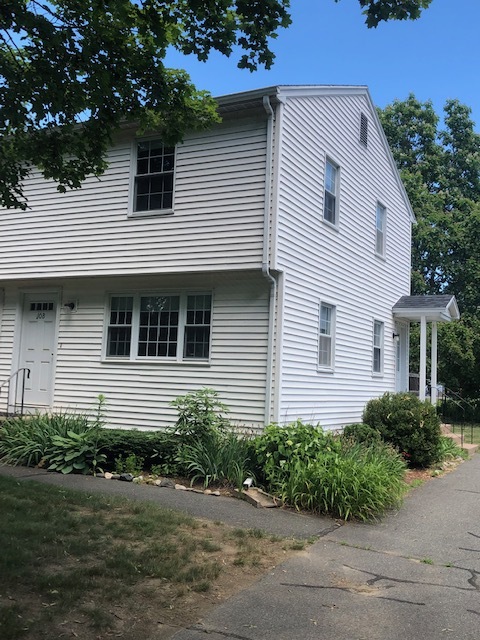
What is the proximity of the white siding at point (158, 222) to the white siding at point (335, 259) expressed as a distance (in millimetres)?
694

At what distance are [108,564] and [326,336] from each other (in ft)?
26.8

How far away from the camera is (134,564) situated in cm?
502

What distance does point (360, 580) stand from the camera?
507 centimetres

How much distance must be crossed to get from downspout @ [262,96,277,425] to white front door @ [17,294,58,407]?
5110 mm

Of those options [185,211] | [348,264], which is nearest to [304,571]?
[185,211]

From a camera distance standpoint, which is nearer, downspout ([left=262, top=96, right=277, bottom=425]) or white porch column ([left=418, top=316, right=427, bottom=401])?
downspout ([left=262, top=96, right=277, bottom=425])

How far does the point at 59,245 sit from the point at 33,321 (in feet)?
6.39

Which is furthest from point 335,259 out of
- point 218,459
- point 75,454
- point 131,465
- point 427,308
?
point 75,454

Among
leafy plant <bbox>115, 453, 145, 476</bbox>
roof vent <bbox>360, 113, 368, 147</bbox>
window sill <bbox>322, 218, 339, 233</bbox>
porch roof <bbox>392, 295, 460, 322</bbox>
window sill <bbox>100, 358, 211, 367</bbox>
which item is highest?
roof vent <bbox>360, 113, 368, 147</bbox>

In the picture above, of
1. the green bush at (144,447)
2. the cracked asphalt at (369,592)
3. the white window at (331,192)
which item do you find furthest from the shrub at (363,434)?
the white window at (331,192)

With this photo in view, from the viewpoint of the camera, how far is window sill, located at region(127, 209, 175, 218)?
11.2m

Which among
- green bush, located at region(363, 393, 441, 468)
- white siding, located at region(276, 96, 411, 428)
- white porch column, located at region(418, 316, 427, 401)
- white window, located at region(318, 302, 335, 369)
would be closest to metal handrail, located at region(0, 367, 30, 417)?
white siding, located at region(276, 96, 411, 428)

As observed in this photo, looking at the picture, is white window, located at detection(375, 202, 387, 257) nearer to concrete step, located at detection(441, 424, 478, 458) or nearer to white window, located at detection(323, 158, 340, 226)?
white window, located at detection(323, 158, 340, 226)

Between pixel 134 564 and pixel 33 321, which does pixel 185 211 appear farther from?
pixel 134 564
